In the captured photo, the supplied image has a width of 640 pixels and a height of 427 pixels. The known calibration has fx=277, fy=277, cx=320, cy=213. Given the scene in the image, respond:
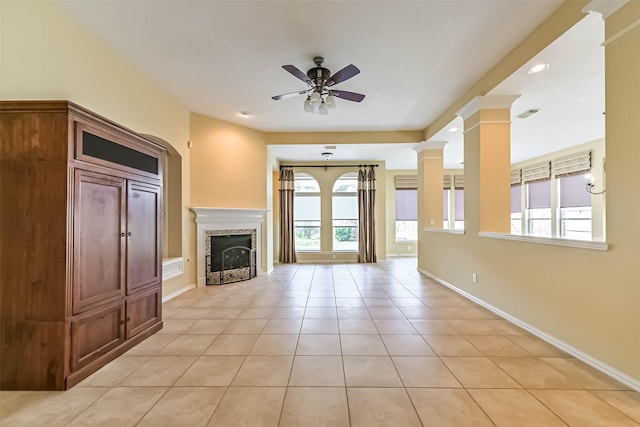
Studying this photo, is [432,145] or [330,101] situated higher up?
[432,145]

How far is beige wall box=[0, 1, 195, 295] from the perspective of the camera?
2225mm

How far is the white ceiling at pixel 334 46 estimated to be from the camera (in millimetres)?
2477

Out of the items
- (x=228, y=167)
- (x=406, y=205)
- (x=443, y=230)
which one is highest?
→ (x=228, y=167)

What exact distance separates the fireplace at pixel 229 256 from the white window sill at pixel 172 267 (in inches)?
22.6

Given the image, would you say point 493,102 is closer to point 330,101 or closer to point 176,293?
point 330,101

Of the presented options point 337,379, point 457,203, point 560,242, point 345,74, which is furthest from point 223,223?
point 457,203

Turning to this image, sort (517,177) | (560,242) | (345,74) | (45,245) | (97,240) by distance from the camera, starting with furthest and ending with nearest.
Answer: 1. (517,177)
2. (345,74)
3. (560,242)
4. (97,240)
5. (45,245)

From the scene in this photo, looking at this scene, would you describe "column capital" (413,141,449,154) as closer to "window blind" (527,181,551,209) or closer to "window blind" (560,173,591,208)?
"window blind" (560,173,591,208)

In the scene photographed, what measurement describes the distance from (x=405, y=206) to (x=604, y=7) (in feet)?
24.0

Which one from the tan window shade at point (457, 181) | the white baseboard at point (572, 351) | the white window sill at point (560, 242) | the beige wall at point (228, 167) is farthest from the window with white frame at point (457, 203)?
the beige wall at point (228, 167)

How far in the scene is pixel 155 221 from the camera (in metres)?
3.03

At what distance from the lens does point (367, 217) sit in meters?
7.73

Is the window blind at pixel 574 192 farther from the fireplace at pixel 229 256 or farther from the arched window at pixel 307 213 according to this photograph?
the fireplace at pixel 229 256

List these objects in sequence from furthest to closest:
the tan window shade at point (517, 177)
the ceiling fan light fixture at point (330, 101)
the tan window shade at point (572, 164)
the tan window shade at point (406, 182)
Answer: the tan window shade at point (406, 182)
the tan window shade at point (517, 177)
the tan window shade at point (572, 164)
the ceiling fan light fixture at point (330, 101)
